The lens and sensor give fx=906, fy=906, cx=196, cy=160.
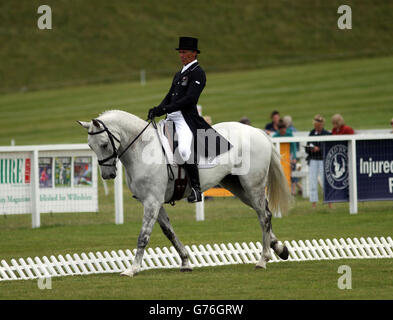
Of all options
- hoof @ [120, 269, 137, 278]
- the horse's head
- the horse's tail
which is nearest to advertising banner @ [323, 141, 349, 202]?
the horse's tail

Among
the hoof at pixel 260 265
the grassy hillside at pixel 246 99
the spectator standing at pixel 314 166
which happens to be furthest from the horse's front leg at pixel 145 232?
the grassy hillside at pixel 246 99

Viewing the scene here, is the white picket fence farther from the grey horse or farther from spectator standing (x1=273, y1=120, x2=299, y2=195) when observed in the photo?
spectator standing (x1=273, y1=120, x2=299, y2=195)

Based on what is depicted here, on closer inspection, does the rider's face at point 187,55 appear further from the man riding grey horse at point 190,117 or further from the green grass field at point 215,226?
the green grass field at point 215,226

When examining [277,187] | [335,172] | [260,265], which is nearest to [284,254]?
[260,265]

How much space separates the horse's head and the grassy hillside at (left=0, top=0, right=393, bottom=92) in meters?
34.6

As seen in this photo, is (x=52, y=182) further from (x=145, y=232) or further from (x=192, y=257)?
(x=145, y=232)

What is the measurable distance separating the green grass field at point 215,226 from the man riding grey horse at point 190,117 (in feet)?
4.48

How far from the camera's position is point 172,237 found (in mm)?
11320

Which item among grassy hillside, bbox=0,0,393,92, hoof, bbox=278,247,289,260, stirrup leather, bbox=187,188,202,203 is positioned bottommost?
hoof, bbox=278,247,289,260

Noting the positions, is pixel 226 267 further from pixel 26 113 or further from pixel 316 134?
pixel 26 113

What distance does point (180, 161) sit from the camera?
11172 mm

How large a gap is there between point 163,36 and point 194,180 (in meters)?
39.1

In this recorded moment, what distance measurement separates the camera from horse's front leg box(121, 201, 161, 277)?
10867 millimetres

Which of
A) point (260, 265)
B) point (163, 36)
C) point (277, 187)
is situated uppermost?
point (163, 36)
